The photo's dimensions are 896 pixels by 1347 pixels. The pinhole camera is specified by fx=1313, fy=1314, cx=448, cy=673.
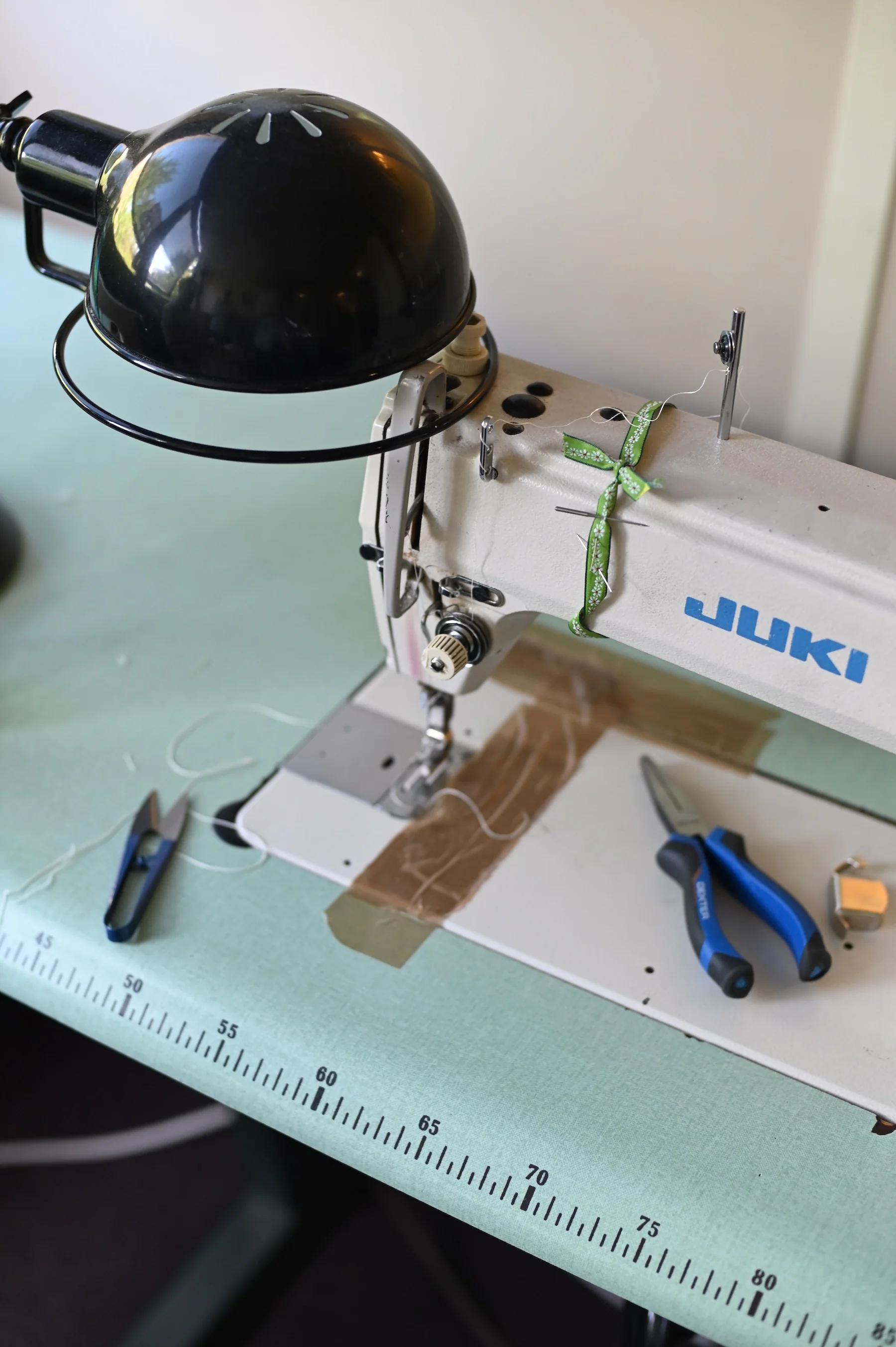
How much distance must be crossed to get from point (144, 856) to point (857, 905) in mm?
637

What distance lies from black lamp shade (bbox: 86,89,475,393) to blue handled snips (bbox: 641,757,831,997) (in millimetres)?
536

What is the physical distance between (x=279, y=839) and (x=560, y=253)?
→ 75 centimetres

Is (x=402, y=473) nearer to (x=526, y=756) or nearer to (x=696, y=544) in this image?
(x=696, y=544)

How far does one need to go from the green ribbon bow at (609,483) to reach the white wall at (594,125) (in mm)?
450

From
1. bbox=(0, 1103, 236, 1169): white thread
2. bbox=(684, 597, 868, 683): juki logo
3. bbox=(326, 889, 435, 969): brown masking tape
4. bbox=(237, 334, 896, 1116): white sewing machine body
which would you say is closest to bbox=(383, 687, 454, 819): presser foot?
bbox=(237, 334, 896, 1116): white sewing machine body

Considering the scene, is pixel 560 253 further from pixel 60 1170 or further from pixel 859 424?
pixel 60 1170

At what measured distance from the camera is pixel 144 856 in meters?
1.21

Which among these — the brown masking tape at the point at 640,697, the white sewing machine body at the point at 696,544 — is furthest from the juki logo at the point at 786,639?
the brown masking tape at the point at 640,697

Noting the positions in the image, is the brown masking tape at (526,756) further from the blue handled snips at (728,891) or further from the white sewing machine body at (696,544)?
the white sewing machine body at (696,544)

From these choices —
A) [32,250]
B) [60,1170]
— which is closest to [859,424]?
[32,250]

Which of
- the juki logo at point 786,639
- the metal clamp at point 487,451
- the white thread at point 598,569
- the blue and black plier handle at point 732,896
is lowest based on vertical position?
the blue and black plier handle at point 732,896

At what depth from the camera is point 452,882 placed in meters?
1.18

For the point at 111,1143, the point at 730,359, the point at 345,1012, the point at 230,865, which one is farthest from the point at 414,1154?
the point at 111,1143

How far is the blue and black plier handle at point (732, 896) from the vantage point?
107 cm
